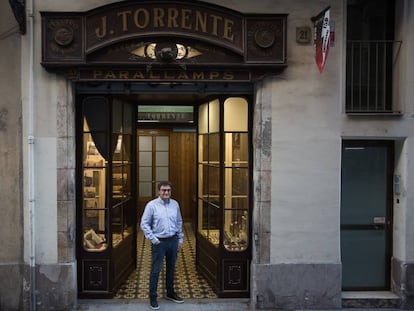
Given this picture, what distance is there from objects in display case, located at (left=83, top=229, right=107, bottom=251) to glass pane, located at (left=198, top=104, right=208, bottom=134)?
7.69 ft

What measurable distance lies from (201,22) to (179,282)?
4075 mm

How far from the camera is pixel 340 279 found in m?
6.81

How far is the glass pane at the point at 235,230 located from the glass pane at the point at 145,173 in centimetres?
591

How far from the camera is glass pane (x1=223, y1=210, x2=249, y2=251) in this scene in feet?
23.5

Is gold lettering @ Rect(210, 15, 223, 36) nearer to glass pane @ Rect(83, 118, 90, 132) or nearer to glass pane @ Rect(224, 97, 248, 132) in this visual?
glass pane @ Rect(224, 97, 248, 132)

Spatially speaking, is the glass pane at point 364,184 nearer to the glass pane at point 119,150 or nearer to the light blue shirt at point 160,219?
the light blue shirt at point 160,219

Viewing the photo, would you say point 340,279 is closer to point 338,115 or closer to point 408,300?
point 408,300

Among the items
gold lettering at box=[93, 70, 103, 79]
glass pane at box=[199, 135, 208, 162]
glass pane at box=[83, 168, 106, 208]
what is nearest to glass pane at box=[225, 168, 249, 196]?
glass pane at box=[199, 135, 208, 162]

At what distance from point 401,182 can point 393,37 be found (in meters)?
2.11

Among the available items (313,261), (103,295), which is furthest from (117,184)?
(313,261)

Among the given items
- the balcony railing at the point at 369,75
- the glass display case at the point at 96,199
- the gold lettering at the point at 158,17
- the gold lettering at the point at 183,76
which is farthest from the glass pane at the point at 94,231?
the balcony railing at the point at 369,75

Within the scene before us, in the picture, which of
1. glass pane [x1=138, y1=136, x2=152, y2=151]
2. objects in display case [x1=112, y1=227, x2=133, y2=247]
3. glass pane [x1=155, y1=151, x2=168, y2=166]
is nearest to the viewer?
objects in display case [x1=112, y1=227, x2=133, y2=247]

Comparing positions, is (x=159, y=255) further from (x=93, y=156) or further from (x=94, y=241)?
(x=93, y=156)

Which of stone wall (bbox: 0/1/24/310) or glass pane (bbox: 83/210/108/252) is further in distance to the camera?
glass pane (bbox: 83/210/108/252)
